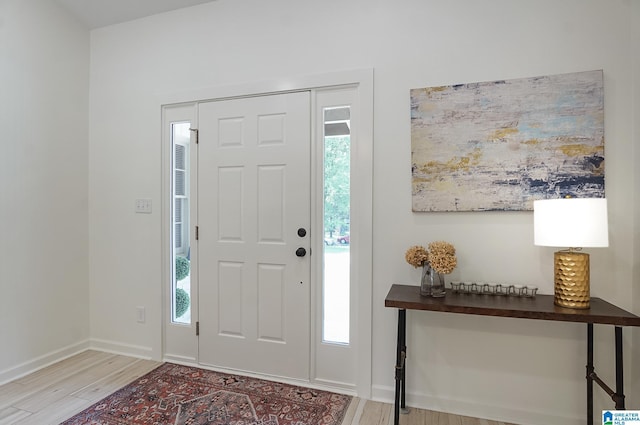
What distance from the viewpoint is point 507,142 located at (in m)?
1.88

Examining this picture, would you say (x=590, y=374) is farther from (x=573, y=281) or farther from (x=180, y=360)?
(x=180, y=360)

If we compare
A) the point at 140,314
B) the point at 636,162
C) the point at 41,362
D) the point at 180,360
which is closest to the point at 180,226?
the point at 140,314

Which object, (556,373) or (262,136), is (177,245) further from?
(556,373)

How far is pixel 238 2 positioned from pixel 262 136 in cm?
104

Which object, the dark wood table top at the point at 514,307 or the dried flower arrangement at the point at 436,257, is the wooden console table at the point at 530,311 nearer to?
the dark wood table top at the point at 514,307

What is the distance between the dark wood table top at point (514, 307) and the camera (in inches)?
57.6

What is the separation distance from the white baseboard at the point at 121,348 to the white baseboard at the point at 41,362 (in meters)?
0.09

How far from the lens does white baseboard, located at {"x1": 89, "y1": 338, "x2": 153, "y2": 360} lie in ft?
8.77

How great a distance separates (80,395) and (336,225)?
6.69ft

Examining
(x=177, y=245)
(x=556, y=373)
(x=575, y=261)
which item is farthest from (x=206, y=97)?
(x=556, y=373)

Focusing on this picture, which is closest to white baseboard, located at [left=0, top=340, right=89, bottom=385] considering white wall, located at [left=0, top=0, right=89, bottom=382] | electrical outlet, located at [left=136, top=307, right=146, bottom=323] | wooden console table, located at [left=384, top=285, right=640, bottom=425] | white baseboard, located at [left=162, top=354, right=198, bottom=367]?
white wall, located at [left=0, top=0, right=89, bottom=382]

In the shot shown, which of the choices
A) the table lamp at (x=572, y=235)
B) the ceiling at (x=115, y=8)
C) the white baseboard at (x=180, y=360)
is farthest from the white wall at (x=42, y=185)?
the table lamp at (x=572, y=235)

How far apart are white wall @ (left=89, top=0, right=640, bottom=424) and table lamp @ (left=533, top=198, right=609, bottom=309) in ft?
0.83

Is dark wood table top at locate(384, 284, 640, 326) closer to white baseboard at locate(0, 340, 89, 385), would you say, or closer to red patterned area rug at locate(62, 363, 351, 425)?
red patterned area rug at locate(62, 363, 351, 425)
